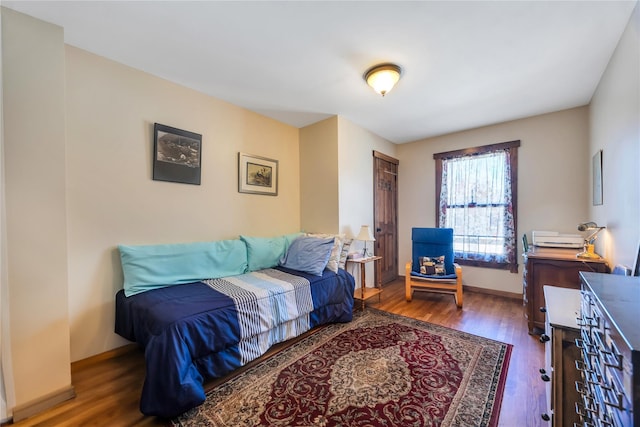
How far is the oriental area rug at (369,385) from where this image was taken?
1482mm

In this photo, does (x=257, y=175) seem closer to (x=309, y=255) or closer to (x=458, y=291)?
(x=309, y=255)

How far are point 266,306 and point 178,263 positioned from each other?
0.96m

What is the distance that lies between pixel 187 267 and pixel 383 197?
307cm

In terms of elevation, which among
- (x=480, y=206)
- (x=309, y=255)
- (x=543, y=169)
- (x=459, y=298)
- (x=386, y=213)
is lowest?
(x=459, y=298)

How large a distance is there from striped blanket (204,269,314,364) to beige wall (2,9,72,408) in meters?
1.01

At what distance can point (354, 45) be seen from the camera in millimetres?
1967

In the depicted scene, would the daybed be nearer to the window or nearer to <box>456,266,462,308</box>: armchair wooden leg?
<box>456,266,462,308</box>: armchair wooden leg

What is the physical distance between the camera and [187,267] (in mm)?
2379

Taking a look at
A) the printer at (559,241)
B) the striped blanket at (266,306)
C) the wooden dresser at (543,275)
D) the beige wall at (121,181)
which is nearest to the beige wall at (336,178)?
the beige wall at (121,181)

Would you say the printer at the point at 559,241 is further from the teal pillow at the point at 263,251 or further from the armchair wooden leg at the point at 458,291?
the teal pillow at the point at 263,251

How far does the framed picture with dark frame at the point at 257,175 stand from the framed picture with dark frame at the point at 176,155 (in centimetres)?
52

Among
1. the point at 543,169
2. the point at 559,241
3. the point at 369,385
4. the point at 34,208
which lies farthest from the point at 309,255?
the point at 543,169

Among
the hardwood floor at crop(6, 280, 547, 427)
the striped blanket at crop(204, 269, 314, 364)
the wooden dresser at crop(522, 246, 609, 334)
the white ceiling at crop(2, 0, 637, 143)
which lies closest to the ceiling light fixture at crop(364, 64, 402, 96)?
the white ceiling at crop(2, 0, 637, 143)

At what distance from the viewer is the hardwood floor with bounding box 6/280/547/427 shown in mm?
1491
